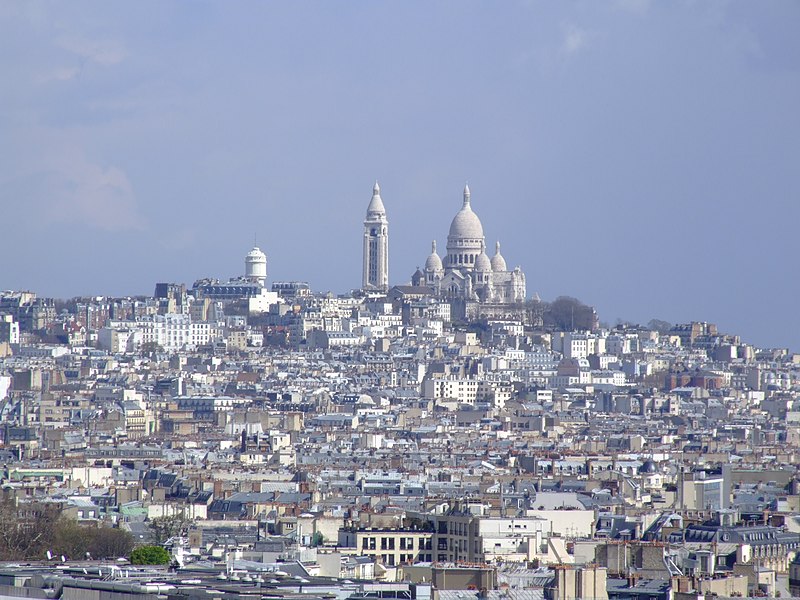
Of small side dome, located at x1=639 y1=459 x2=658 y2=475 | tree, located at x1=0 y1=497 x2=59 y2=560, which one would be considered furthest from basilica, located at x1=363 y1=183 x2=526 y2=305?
tree, located at x1=0 y1=497 x2=59 y2=560

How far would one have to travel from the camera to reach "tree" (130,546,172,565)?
1666 inches

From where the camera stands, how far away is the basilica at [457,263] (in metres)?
194

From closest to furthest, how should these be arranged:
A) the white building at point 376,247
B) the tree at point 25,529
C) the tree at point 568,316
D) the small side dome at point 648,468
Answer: the tree at point 25,529
the small side dome at point 648,468
the tree at point 568,316
the white building at point 376,247

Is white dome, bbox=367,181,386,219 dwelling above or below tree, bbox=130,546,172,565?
above

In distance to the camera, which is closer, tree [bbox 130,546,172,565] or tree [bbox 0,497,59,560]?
tree [bbox 130,546,172,565]

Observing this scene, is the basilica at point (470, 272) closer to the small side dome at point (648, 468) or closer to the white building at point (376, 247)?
the white building at point (376, 247)

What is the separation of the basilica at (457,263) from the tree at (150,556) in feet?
485

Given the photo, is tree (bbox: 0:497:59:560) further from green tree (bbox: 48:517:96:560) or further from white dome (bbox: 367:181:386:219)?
white dome (bbox: 367:181:386:219)

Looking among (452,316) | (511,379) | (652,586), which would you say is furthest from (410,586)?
(452,316)

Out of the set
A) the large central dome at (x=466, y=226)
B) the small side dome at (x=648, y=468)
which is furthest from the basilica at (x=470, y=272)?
the small side dome at (x=648, y=468)

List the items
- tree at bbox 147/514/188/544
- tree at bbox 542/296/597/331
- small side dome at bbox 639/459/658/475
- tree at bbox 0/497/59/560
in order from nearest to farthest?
tree at bbox 0/497/59/560 < tree at bbox 147/514/188/544 < small side dome at bbox 639/459/658/475 < tree at bbox 542/296/597/331

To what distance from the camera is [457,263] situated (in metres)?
198

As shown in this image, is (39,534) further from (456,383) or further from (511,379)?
(511,379)

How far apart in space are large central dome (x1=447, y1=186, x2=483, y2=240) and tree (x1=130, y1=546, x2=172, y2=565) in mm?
153602
